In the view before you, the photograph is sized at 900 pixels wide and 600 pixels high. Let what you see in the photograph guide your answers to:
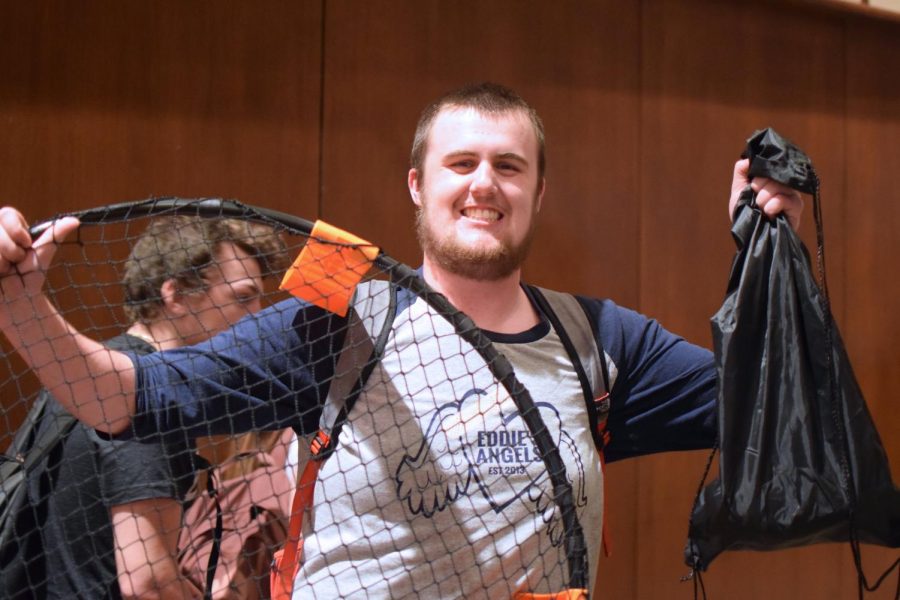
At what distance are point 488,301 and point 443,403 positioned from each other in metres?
0.18

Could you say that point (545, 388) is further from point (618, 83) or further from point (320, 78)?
point (618, 83)

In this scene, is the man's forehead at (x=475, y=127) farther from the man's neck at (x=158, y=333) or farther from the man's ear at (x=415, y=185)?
the man's neck at (x=158, y=333)

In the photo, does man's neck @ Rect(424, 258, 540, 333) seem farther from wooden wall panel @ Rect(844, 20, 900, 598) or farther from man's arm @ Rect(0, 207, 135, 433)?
wooden wall panel @ Rect(844, 20, 900, 598)

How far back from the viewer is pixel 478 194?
1278mm

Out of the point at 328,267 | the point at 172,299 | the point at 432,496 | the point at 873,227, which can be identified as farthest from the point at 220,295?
the point at 873,227

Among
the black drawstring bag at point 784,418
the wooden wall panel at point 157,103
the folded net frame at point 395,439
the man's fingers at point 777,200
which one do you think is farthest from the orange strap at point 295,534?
the wooden wall panel at point 157,103

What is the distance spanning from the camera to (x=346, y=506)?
120 centimetres

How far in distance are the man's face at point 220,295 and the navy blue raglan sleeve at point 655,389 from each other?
22.8 inches

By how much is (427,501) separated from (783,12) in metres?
2.17

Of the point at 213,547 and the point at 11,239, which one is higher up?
the point at 11,239

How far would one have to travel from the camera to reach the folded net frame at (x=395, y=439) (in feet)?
3.73

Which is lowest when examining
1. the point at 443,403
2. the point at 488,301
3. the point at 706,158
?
the point at 443,403

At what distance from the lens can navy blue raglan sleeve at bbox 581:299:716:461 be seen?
132 centimetres

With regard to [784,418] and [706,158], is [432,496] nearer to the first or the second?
[784,418]
